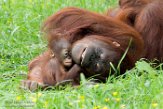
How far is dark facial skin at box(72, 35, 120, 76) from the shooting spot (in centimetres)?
393

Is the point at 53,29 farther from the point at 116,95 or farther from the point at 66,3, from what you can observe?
the point at 66,3

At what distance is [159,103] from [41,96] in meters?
0.77

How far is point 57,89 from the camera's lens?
388cm

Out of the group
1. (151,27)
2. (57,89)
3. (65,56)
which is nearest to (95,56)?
(65,56)

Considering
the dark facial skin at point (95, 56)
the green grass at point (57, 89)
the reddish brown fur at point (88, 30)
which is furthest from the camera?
the reddish brown fur at point (88, 30)

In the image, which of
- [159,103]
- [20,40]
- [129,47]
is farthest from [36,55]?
[159,103]

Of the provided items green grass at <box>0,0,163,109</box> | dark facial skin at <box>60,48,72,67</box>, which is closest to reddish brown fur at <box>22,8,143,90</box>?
dark facial skin at <box>60,48,72,67</box>

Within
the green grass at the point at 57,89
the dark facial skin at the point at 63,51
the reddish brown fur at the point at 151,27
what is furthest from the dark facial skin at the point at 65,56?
the reddish brown fur at the point at 151,27

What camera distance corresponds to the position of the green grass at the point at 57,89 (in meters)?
3.14

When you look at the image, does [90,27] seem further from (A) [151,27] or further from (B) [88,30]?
(A) [151,27]

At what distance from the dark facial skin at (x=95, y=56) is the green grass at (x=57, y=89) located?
0.16 metres

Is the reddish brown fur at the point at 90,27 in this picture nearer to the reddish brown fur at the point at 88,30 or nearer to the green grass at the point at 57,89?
the reddish brown fur at the point at 88,30

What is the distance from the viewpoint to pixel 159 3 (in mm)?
4191

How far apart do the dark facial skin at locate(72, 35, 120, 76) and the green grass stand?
157 mm
